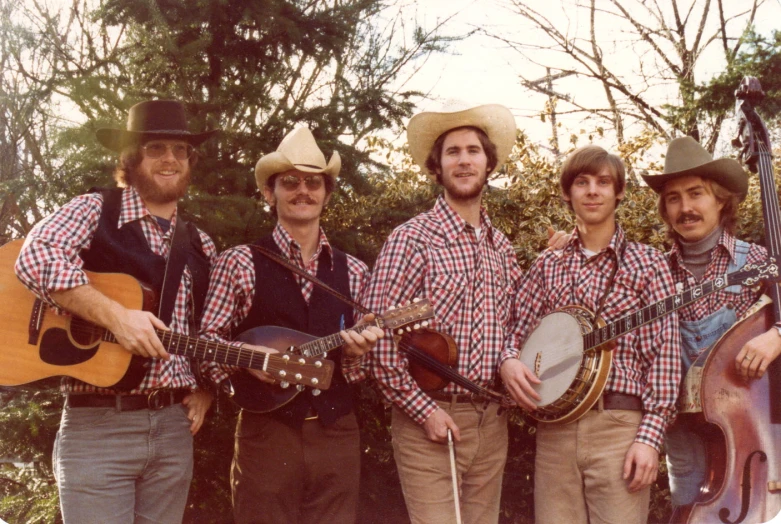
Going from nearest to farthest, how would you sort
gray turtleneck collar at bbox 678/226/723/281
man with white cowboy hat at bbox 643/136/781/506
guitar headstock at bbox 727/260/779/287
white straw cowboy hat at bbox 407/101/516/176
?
1. guitar headstock at bbox 727/260/779/287
2. man with white cowboy hat at bbox 643/136/781/506
3. gray turtleneck collar at bbox 678/226/723/281
4. white straw cowboy hat at bbox 407/101/516/176

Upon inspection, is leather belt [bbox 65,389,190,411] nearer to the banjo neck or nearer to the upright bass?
the banjo neck

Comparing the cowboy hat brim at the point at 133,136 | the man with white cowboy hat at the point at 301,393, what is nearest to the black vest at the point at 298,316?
the man with white cowboy hat at the point at 301,393

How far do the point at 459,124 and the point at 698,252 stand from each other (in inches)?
51.8

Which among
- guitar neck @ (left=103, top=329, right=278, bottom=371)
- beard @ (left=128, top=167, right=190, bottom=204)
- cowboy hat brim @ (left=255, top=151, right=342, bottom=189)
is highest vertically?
cowboy hat brim @ (left=255, top=151, right=342, bottom=189)

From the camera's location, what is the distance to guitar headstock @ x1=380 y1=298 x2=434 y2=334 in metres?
2.71

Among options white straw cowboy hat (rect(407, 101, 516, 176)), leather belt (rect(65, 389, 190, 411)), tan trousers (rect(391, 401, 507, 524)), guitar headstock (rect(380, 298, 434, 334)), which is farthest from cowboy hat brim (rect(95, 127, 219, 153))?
tan trousers (rect(391, 401, 507, 524))

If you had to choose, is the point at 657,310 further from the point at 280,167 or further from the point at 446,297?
the point at 280,167

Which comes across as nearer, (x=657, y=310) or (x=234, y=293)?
(x=657, y=310)

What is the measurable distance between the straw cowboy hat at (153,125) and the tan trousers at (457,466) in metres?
1.66

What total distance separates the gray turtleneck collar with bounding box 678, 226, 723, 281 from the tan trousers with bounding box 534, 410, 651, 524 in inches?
32.3

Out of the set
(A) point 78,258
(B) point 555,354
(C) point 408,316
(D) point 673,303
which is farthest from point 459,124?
(A) point 78,258

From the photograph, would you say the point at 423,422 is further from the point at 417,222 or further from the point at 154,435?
the point at 154,435

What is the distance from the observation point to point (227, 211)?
12.1ft

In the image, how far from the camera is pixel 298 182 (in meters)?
3.17
